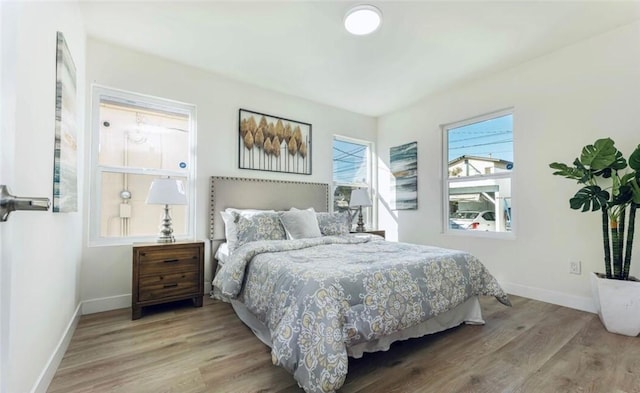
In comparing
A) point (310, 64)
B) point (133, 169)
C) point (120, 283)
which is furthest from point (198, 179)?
point (310, 64)

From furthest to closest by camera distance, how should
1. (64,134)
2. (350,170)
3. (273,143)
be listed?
(350,170) < (273,143) < (64,134)

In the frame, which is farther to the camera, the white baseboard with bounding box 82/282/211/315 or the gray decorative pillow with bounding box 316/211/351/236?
the gray decorative pillow with bounding box 316/211/351/236

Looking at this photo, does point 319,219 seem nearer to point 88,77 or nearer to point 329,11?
point 329,11

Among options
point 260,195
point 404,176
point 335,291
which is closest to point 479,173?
point 404,176

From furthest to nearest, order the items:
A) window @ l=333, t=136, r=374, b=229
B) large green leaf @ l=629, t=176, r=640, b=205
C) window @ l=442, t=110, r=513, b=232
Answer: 1. window @ l=333, t=136, r=374, b=229
2. window @ l=442, t=110, r=513, b=232
3. large green leaf @ l=629, t=176, r=640, b=205

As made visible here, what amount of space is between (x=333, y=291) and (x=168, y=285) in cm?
186

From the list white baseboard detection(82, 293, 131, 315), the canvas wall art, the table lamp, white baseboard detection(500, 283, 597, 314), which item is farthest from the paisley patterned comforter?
the canvas wall art

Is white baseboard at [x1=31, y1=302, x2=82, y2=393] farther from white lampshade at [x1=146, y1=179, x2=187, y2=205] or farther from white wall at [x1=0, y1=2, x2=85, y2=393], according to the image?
white lampshade at [x1=146, y1=179, x2=187, y2=205]

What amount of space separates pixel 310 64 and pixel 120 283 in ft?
9.79

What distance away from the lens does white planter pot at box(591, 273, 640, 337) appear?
2160 millimetres

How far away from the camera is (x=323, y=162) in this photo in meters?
4.29

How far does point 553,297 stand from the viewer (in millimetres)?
2912

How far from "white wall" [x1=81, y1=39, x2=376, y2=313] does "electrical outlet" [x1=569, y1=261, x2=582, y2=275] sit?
2.96m

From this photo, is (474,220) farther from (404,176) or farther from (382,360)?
(382,360)
